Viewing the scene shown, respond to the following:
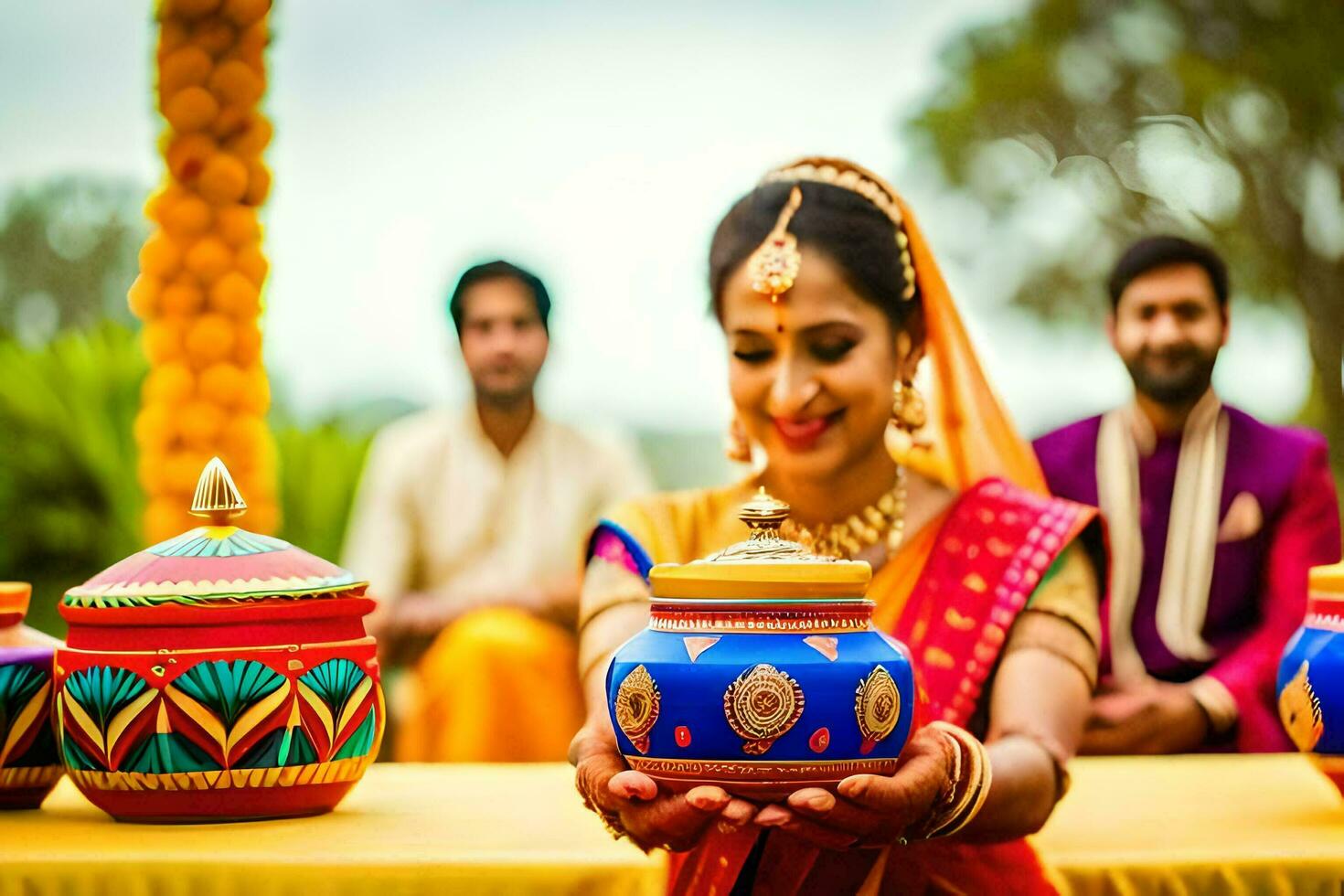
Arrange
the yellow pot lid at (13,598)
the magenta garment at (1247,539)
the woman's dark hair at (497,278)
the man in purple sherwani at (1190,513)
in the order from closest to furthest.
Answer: the yellow pot lid at (13,598), the man in purple sherwani at (1190,513), the magenta garment at (1247,539), the woman's dark hair at (497,278)

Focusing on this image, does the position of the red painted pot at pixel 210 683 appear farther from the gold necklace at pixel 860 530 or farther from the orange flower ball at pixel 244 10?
the orange flower ball at pixel 244 10

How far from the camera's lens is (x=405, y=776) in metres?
2.62

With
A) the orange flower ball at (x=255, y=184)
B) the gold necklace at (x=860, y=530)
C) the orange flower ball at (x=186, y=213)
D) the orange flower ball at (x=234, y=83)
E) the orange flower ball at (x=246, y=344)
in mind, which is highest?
the orange flower ball at (x=234, y=83)

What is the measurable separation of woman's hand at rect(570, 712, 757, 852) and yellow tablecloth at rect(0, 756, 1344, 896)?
0.59 ft

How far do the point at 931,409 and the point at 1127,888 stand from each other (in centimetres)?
97

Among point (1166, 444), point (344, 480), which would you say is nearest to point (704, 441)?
point (344, 480)

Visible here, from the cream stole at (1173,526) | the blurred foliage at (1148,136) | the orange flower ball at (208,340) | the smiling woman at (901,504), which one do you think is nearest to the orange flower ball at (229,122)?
the orange flower ball at (208,340)

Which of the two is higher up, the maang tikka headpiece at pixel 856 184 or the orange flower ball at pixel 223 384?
the maang tikka headpiece at pixel 856 184

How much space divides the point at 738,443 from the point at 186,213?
1213 mm

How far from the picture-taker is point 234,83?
315 centimetres

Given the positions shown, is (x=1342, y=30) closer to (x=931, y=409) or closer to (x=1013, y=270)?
(x=1013, y=270)

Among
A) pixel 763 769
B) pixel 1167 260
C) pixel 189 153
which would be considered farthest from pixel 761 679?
pixel 1167 260

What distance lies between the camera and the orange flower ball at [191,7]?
3.12 meters

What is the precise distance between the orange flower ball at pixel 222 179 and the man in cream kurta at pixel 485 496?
5.33 ft
